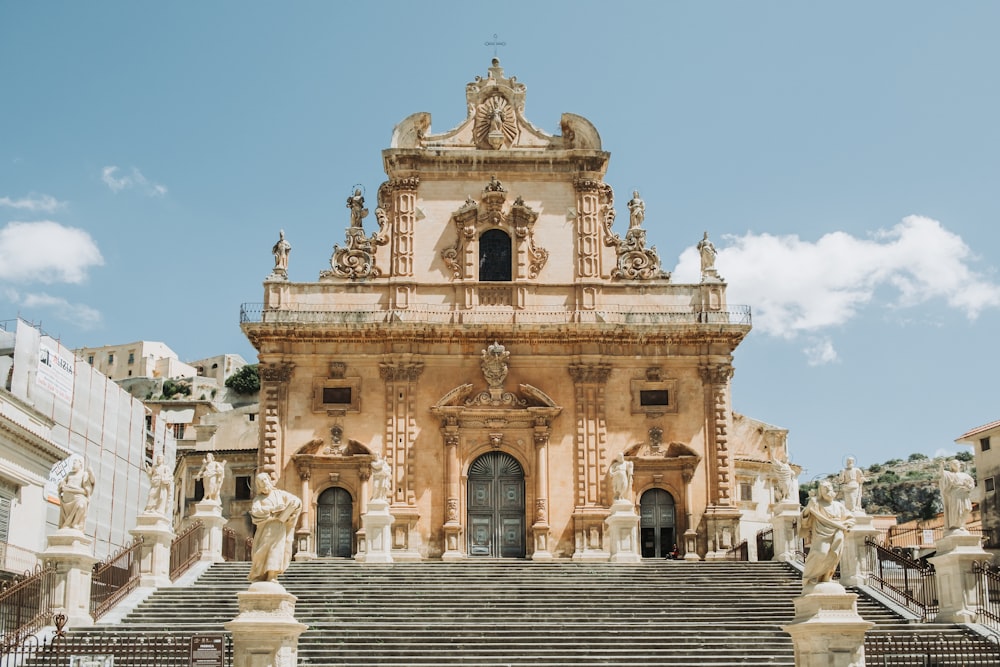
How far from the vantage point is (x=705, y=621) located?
23297 mm

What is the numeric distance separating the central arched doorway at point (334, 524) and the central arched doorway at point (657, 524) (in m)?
8.32

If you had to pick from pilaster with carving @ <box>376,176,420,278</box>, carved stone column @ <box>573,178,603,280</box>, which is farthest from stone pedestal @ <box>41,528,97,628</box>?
carved stone column @ <box>573,178,603,280</box>

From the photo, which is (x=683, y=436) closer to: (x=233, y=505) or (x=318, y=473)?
(x=318, y=473)

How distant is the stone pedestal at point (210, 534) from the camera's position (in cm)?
2878

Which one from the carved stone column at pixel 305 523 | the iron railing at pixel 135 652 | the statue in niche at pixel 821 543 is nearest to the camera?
the statue in niche at pixel 821 543

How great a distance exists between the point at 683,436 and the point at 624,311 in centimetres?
409

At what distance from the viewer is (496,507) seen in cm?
3456

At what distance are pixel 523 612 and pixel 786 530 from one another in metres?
8.53

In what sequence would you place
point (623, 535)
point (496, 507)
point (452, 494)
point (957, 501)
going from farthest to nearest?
point (496, 507), point (452, 494), point (623, 535), point (957, 501)

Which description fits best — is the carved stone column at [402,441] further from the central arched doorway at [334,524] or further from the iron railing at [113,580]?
the iron railing at [113,580]

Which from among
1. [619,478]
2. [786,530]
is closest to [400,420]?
[619,478]

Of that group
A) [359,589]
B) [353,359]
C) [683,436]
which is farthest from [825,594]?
[353,359]

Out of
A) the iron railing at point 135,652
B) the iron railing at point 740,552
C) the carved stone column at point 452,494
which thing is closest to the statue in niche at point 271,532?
the iron railing at point 135,652

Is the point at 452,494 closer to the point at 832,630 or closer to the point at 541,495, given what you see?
the point at 541,495
